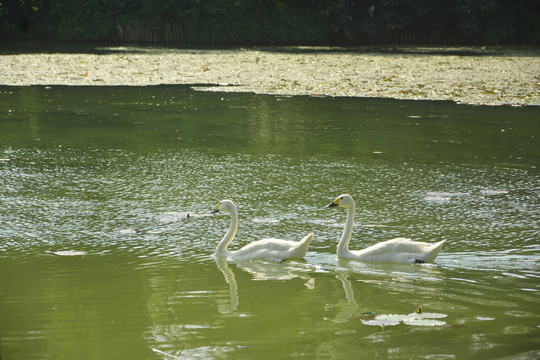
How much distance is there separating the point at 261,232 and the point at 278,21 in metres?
29.2

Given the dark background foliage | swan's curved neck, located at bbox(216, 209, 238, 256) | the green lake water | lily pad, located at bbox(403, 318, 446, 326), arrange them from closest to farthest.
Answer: the green lake water, lily pad, located at bbox(403, 318, 446, 326), swan's curved neck, located at bbox(216, 209, 238, 256), the dark background foliage

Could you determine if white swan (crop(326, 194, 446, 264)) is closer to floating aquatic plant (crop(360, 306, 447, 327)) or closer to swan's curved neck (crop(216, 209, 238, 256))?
swan's curved neck (crop(216, 209, 238, 256))

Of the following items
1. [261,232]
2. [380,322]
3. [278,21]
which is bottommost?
[380,322]

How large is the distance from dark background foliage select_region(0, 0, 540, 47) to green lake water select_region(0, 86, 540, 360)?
2131 centimetres

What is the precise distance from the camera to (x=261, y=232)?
7129mm

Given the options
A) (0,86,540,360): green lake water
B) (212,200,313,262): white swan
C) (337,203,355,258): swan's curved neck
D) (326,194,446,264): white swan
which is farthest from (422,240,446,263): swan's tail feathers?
(212,200,313,262): white swan

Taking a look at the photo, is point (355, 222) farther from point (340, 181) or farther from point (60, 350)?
point (60, 350)

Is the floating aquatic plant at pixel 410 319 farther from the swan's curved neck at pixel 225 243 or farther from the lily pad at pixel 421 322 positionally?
the swan's curved neck at pixel 225 243

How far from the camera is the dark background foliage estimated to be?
112 feet

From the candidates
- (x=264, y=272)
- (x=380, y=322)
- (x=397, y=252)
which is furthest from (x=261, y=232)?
(x=380, y=322)

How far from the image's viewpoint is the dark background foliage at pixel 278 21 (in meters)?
34.1

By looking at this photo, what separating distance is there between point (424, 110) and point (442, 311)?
1012cm

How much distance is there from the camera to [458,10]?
33219mm

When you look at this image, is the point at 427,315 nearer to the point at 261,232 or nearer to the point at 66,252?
the point at 261,232
